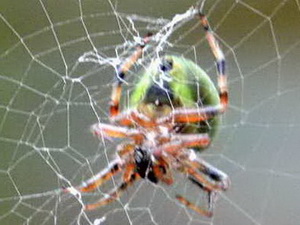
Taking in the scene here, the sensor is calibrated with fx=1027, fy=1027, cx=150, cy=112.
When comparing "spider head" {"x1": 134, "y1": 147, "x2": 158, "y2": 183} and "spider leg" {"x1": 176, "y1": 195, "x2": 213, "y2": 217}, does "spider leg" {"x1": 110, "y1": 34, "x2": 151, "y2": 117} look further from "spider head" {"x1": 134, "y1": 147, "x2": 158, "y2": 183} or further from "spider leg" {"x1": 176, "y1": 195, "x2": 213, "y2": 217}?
"spider leg" {"x1": 176, "y1": 195, "x2": 213, "y2": 217}

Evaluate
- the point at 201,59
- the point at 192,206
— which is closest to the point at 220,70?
the point at 192,206

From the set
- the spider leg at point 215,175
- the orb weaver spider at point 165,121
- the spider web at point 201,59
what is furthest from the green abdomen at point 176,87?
the spider web at point 201,59

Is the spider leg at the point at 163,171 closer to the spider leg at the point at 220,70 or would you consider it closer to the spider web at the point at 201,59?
the spider leg at the point at 220,70

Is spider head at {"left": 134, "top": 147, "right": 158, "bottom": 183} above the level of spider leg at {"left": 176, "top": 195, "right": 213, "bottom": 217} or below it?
below

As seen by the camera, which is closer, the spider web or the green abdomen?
the green abdomen

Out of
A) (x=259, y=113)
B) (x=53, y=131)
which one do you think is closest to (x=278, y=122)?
(x=259, y=113)

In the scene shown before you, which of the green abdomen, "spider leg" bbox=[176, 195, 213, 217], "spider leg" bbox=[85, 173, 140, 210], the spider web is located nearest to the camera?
the green abdomen

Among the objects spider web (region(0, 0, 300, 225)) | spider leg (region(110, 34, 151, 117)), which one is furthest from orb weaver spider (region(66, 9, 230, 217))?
spider web (region(0, 0, 300, 225))

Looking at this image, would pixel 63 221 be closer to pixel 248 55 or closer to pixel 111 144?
pixel 248 55
